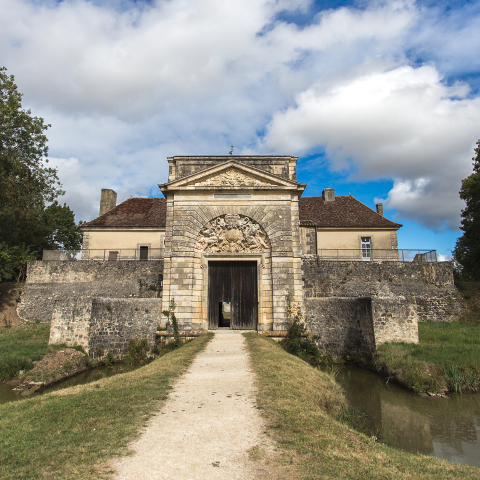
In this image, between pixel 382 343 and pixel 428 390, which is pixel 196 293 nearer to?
pixel 382 343

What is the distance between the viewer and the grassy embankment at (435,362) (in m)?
9.34

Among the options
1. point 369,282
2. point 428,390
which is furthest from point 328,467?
point 369,282

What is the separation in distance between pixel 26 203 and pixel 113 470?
21538 mm

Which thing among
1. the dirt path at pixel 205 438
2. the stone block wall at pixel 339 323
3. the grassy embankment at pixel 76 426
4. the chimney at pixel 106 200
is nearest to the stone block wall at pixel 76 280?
the chimney at pixel 106 200

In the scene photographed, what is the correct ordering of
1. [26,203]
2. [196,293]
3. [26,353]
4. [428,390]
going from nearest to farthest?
[428,390] → [26,353] → [196,293] → [26,203]

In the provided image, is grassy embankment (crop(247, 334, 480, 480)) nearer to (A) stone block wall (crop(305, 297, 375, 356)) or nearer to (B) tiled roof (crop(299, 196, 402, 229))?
(A) stone block wall (crop(305, 297, 375, 356))

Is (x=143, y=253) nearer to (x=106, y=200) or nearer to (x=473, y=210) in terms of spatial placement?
(x=106, y=200)

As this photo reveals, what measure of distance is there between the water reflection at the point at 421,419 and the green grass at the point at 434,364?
358 mm

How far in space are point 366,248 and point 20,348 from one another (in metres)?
20.8

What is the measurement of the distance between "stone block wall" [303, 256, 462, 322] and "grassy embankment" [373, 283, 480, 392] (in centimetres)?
492

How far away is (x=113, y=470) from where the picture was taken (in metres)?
3.14

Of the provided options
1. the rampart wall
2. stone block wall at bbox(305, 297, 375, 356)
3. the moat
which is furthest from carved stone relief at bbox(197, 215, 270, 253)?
the moat

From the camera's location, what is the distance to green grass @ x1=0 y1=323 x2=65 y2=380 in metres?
10.0

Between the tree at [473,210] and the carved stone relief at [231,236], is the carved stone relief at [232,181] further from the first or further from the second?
the tree at [473,210]
